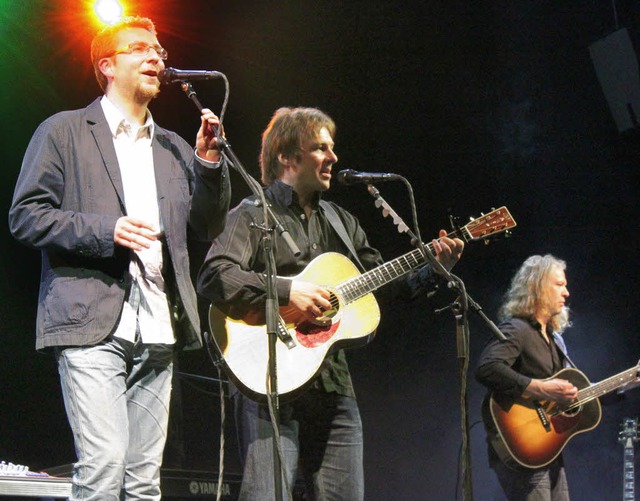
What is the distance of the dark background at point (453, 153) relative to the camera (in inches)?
271

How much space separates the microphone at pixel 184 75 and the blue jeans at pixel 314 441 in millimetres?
1340

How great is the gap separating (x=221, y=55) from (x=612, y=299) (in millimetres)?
4181

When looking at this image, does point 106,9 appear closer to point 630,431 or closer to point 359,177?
point 359,177

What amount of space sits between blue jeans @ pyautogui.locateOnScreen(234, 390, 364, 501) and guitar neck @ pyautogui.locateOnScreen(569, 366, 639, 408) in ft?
8.95

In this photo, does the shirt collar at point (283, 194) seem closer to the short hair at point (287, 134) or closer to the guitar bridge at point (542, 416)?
the short hair at point (287, 134)

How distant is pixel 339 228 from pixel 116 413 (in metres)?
1.63

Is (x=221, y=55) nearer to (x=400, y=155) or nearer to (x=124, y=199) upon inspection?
(x=400, y=155)

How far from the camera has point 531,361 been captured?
5.48m

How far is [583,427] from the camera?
558 centimetres

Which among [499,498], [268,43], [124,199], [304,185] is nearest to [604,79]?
[268,43]

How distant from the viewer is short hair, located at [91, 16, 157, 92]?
3285 mm

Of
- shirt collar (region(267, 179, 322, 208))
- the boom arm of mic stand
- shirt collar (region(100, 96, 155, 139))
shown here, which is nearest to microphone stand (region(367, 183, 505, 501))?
shirt collar (region(267, 179, 322, 208))

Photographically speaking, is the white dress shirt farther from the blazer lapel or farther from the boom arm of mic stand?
the boom arm of mic stand

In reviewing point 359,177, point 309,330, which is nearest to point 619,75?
point 359,177
